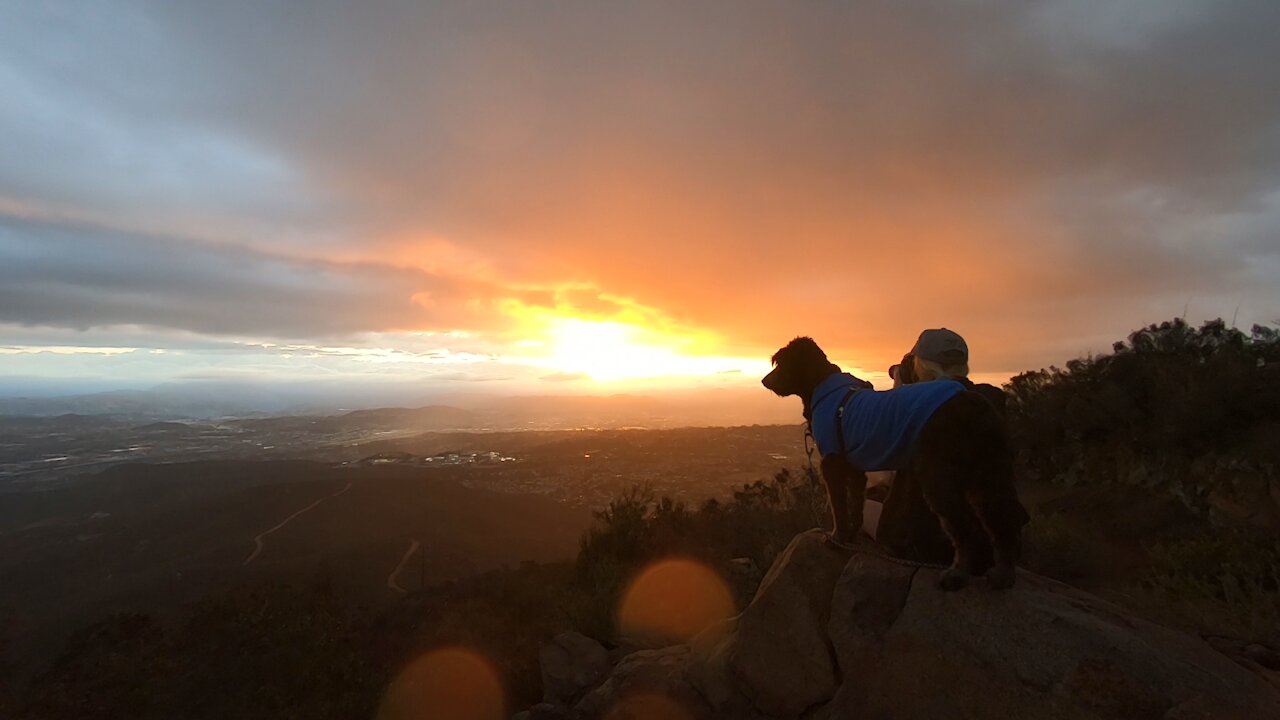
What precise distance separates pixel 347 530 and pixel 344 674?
1205 inches

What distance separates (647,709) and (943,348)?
3778 mm

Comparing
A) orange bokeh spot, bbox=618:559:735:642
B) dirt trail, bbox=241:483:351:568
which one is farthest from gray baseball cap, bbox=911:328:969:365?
dirt trail, bbox=241:483:351:568

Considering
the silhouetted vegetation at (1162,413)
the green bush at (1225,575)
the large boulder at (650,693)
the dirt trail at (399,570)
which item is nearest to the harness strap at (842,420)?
the large boulder at (650,693)

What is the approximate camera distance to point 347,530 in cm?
4044

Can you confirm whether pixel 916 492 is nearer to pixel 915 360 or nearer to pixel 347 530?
pixel 915 360

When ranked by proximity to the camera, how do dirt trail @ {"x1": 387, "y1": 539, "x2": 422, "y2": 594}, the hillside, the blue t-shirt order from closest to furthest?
the blue t-shirt < dirt trail @ {"x1": 387, "y1": 539, "x2": 422, "y2": 594} < the hillside

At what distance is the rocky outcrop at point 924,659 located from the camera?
2752 millimetres

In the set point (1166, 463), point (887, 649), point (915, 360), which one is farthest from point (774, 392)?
point (1166, 463)

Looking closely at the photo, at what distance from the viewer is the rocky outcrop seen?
2752 millimetres

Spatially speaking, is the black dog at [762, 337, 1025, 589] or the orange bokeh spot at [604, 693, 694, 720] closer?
the black dog at [762, 337, 1025, 589]

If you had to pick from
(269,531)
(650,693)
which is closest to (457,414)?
(269,531)

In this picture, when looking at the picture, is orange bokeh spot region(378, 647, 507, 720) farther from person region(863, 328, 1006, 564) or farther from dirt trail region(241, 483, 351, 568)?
dirt trail region(241, 483, 351, 568)

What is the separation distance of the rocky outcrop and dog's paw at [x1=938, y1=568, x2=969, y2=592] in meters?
0.06

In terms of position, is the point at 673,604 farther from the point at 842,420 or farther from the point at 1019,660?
the point at 1019,660
